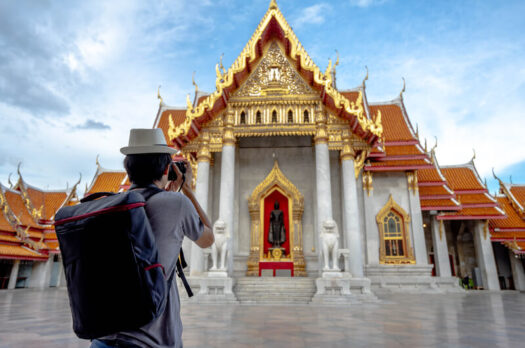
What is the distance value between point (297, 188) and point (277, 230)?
63.4 inches

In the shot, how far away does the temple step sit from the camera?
8.73 metres

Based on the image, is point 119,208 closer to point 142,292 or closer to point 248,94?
point 142,292

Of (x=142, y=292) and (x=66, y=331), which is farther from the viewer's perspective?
(x=66, y=331)

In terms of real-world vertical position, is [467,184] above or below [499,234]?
above

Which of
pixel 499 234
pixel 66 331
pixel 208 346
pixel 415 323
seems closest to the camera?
pixel 208 346

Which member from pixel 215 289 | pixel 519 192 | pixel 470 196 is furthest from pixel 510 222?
pixel 215 289

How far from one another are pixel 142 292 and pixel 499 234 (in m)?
20.7

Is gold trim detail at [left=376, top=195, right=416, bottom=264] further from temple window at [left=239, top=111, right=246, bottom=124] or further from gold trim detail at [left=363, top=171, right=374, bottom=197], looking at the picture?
temple window at [left=239, top=111, right=246, bottom=124]

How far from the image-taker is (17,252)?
1594 cm

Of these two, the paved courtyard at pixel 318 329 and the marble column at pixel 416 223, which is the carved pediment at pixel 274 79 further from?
the paved courtyard at pixel 318 329

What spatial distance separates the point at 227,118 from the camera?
1078 cm

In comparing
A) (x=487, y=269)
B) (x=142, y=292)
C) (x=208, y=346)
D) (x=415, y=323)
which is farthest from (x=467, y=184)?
(x=142, y=292)

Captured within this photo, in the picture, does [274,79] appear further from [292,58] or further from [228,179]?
[228,179]

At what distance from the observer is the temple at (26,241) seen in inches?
648
